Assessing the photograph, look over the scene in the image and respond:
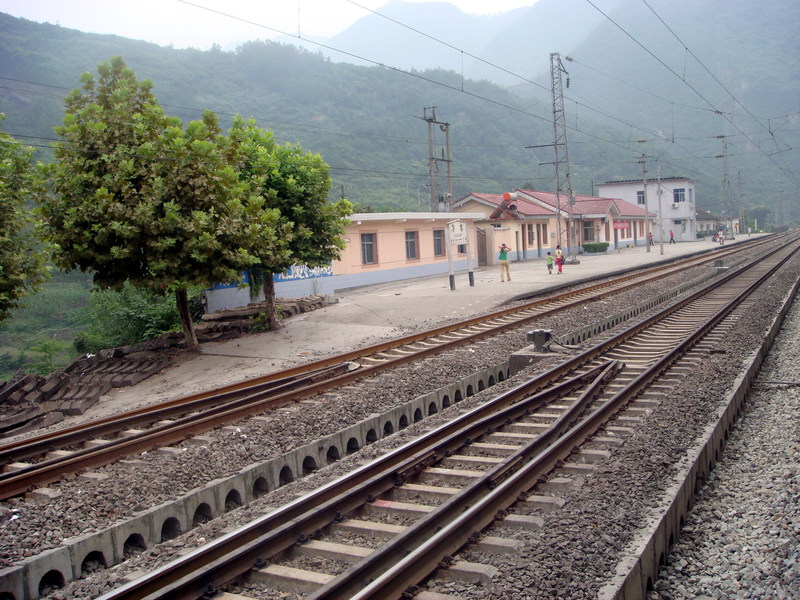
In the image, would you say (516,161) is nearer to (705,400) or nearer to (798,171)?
(798,171)

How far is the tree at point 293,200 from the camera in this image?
17109 mm

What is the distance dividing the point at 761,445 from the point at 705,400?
0.89 m

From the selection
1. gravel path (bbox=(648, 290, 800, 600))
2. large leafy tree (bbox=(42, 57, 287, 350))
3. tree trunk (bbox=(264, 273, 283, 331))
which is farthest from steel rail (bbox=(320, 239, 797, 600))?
tree trunk (bbox=(264, 273, 283, 331))

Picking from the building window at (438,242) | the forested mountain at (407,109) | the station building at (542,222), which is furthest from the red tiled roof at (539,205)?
the forested mountain at (407,109)

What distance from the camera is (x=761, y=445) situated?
25.2 feet

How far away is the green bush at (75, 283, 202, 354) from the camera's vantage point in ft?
70.6

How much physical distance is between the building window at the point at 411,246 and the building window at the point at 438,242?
1935 millimetres

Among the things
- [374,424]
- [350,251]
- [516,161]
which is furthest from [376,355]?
[516,161]

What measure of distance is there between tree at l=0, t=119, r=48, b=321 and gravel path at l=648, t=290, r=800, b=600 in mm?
13236

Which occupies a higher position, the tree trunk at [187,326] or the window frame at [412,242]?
the window frame at [412,242]

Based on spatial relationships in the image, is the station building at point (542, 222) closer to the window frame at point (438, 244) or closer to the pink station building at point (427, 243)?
the pink station building at point (427, 243)

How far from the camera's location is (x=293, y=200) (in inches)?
698

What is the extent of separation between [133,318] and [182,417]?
1397 centimetres

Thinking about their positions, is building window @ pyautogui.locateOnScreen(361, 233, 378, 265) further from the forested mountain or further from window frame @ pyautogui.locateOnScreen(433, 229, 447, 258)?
the forested mountain
